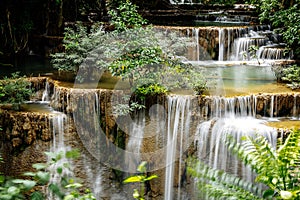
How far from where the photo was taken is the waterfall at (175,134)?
6.93m

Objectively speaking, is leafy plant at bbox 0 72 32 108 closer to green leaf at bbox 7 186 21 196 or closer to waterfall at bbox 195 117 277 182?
waterfall at bbox 195 117 277 182

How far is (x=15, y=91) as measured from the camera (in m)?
7.51

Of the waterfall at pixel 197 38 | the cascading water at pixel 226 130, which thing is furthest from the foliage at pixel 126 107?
the waterfall at pixel 197 38

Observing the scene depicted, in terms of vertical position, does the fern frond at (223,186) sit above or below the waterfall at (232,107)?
below

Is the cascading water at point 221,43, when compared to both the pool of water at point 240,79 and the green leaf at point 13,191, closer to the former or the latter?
the pool of water at point 240,79

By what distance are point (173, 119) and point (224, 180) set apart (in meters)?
3.94

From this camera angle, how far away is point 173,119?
7.04 meters

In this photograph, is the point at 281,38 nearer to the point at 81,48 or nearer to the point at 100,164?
the point at 81,48

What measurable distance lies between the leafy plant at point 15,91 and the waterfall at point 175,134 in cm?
302

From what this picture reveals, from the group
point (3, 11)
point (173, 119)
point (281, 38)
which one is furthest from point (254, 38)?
point (3, 11)

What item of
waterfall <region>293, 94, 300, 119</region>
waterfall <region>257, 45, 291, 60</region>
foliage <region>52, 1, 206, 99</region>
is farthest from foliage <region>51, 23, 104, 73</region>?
waterfall <region>257, 45, 291, 60</region>

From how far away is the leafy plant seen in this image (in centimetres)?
737

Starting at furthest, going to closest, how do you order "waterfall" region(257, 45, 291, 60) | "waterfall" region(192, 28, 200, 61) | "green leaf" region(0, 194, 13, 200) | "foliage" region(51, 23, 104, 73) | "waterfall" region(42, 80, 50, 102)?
"waterfall" region(192, 28, 200, 61)
"waterfall" region(257, 45, 291, 60)
"foliage" region(51, 23, 104, 73)
"waterfall" region(42, 80, 50, 102)
"green leaf" region(0, 194, 13, 200)

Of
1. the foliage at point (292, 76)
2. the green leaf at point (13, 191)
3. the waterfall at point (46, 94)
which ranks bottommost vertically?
the green leaf at point (13, 191)
